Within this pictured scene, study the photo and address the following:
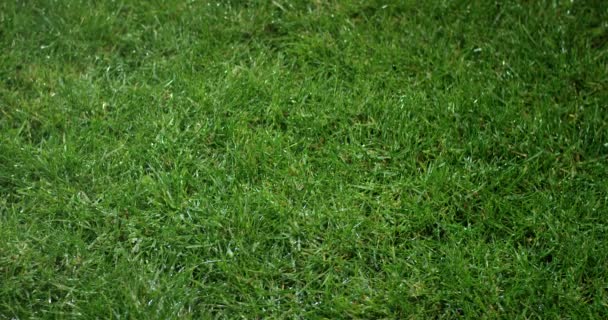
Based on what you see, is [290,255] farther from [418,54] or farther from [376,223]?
[418,54]

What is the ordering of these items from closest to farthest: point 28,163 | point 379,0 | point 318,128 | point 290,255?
point 290,255 → point 28,163 → point 318,128 → point 379,0

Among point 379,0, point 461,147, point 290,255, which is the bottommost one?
point 290,255

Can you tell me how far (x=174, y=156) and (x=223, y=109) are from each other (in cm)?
33

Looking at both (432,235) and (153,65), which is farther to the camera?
(153,65)

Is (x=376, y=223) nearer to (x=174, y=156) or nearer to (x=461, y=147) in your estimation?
(x=461, y=147)

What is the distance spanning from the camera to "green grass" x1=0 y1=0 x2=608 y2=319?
9.15 feet

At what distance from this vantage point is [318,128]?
11.0 feet

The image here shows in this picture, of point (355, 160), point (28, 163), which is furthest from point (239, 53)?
point (28, 163)

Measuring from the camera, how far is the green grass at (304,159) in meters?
2.79

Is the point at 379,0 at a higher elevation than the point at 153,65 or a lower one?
higher

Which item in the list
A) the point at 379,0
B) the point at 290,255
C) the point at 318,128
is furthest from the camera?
the point at 379,0

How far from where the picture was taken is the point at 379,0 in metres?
3.91

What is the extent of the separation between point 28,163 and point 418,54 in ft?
5.84

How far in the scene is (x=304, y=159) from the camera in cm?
322
